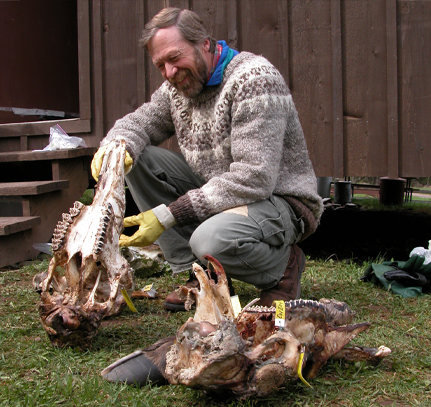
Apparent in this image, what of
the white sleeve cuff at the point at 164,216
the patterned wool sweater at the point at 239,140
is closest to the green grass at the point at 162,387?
the white sleeve cuff at the point at 164,216

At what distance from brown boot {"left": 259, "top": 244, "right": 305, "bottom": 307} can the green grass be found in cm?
29

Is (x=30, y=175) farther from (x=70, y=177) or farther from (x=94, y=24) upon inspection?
(x=94, y=24)

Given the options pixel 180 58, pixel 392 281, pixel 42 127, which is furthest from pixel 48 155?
pixel 392 281

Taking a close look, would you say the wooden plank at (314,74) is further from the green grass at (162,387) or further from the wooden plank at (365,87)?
the green grass at (162,387)

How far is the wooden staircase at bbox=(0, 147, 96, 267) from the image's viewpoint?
163 inches

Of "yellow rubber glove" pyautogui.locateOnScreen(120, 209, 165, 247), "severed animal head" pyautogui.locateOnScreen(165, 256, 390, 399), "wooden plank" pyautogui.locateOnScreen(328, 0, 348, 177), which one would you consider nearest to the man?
"yellow rubber glove" pyautogui.locateOnScreen(120, 209, 165, 247)

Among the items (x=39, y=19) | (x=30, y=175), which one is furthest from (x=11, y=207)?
(x=39, y=19)

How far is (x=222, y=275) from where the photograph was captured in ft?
6.66

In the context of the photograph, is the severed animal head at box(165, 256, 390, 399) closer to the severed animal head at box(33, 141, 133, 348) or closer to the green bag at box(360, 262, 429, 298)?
the severed animal head at box(33, 141, 133, 348)

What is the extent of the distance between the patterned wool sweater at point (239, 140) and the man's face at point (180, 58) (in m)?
0.12

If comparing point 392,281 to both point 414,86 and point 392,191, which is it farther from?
point 392,191

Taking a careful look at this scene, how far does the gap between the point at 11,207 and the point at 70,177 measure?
0.65 m

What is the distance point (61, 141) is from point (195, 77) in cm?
252

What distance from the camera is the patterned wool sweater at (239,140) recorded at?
2.67 m
